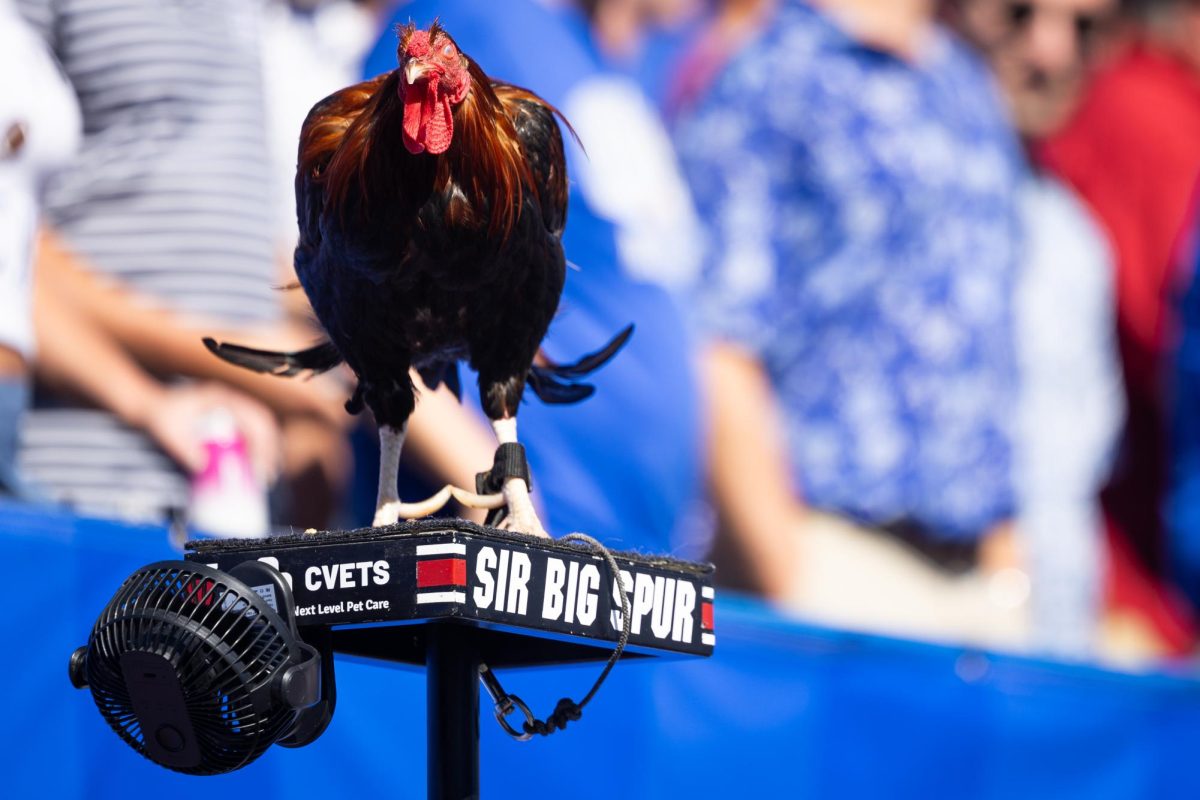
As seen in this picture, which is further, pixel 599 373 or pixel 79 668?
pixel 599 373

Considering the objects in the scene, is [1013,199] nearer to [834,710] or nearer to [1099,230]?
[1099,230]

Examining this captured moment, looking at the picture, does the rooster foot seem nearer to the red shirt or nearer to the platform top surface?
the platform top surface

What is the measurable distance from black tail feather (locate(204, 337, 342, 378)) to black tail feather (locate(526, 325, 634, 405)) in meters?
0.28

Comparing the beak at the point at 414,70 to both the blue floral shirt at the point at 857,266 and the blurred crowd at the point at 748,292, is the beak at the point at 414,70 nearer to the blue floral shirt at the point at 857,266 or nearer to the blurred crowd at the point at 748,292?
the blurred crowd at the point at 748,292

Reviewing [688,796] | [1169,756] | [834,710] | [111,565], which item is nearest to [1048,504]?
[1169,756]

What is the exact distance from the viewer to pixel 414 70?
1893mm

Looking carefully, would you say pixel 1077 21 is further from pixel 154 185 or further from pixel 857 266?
pixel 154 185

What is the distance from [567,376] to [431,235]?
50 cm


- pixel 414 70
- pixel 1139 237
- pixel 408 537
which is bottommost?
pixel 408 537

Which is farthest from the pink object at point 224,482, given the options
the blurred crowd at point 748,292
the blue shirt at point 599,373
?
the blue shirt at point 599,373

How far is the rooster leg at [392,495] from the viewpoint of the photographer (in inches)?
83.2

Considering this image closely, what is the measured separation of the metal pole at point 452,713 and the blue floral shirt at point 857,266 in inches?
112

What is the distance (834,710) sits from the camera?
12.7ft

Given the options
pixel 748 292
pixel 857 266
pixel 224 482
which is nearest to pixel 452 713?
pixel 224 482
